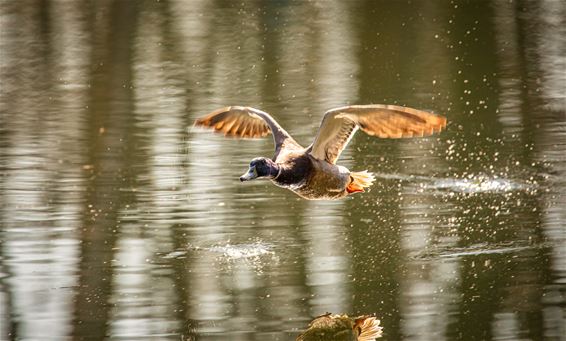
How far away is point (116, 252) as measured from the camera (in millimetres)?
8797

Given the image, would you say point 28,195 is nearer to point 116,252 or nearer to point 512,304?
point 116,252

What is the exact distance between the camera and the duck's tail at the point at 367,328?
7160mm

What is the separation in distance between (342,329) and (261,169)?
1.09 meters

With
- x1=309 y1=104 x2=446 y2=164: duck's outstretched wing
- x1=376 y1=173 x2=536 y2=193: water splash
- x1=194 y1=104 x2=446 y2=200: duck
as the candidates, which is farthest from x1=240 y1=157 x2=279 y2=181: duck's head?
x1=376 y1=173 x2=536 y2=193: water splash

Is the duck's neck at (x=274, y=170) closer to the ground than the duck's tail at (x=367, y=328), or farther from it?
farther from it

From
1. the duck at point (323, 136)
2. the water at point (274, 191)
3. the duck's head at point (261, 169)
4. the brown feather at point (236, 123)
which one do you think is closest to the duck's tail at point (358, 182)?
the duck at point (323, 136)

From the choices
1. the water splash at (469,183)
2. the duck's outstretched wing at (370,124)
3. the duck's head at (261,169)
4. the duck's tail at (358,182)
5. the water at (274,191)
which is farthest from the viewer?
the water splash at (469,183)

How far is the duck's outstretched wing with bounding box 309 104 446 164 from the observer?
686cm

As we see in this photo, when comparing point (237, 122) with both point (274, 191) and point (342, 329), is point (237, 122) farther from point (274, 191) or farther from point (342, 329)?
point (274, 191)

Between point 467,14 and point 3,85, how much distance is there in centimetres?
759

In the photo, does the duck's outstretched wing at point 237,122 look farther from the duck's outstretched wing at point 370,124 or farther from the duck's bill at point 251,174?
the duck's bill at point 251,174

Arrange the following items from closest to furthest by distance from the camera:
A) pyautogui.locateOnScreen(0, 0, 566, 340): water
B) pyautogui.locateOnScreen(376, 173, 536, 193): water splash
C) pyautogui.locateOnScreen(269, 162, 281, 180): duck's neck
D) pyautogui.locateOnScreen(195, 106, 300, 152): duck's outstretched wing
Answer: pyautogui.locateOnScreen(269, 162, 281, 180): duck's neck → pyautogui.locateOnScreen(0, 0, 566, 340): water → pyautogui.locateOnScreen(195, 106, 300, 152): duck's outstretched wing → pyautogui.locateOnScreen(376, 173, 536, 193): water splash

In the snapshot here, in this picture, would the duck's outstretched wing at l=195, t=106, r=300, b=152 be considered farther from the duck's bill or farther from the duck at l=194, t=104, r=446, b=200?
the duck's bill

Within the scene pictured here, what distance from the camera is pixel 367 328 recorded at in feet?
23.9
